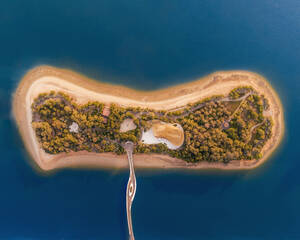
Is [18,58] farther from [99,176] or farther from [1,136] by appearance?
[99,176]

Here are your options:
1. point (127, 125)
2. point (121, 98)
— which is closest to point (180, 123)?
point (127, 125)

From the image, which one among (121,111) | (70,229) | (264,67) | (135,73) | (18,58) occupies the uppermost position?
(18,58)

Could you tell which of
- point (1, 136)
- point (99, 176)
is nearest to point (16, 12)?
point (1, 136)

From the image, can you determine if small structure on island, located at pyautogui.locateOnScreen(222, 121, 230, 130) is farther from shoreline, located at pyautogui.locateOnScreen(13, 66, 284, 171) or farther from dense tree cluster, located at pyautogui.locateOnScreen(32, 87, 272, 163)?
shoreline, located at pyautogui.locateOnScreen(13, 66, 284, 171)

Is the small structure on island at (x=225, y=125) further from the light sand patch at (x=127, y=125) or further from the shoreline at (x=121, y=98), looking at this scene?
the light sand patch at (x=127, y=125)

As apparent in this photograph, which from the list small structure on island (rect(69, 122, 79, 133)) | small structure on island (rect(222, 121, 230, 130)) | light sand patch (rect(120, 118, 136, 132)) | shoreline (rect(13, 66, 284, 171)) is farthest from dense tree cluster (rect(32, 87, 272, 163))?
shoreline (rect(13, 66, 284, 171))
